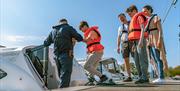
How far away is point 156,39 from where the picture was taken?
6609 millimetres

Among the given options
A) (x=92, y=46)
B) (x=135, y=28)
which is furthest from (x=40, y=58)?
(x=135, y=28)

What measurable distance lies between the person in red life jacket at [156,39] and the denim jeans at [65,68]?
1623mm

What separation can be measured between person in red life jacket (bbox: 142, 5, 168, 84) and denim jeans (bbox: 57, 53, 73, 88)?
1623 millimetres

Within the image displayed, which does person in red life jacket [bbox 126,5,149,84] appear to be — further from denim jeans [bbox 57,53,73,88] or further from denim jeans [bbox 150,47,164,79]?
denim jeans [bbox 57,53,73,88]

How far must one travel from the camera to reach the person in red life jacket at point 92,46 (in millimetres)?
7109

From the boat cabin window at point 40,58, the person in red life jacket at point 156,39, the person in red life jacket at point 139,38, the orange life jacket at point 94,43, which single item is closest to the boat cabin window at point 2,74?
the boat cabin window at point 40,58

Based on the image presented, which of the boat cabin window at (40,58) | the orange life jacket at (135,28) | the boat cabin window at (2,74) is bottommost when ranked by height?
the boat cabin window at (2,74)

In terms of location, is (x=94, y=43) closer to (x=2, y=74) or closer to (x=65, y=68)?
(x=65, y=68)

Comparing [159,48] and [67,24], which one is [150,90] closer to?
[159,48]

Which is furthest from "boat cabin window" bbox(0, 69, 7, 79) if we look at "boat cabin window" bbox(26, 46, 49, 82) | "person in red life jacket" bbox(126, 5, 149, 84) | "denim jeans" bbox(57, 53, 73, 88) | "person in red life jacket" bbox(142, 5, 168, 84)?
"person in red life jacket" bbox(142, 5, 168, 84)

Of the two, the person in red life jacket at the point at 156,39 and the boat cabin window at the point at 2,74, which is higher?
the person in red life jacket at the point at 156,39

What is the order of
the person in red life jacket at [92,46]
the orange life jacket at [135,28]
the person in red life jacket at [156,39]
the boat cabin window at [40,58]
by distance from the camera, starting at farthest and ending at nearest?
the boat cabin window at [40,58]
the person in red life jacket at [92,46]
the orange life jacket at [135,28]
the person in red life jacket at [156,39]

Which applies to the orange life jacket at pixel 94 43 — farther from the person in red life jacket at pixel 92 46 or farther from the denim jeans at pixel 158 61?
the denim jeans at pixel 158 61

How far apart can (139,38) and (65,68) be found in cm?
152
